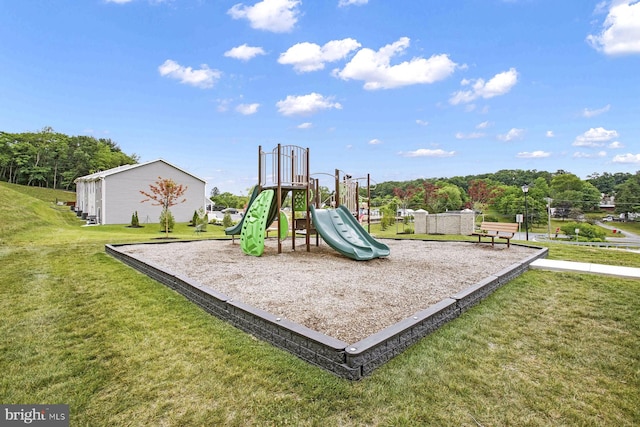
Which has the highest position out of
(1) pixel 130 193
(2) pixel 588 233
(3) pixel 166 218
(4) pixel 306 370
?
(1) pixel 130 193

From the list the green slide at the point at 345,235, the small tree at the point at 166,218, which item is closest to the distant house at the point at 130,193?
the small tree at the point at 166,218

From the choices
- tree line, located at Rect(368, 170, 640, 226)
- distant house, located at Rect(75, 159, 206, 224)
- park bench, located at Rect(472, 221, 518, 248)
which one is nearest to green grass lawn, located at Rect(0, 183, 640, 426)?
park bench, located at Rect(472, 221, 518, 248)

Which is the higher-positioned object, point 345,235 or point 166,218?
point 166,218

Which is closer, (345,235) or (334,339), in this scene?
(334,339)

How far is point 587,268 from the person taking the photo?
21.6ft

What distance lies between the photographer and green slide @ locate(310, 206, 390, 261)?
24.2 feet

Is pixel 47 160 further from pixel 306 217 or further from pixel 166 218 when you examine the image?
pixel 306 217

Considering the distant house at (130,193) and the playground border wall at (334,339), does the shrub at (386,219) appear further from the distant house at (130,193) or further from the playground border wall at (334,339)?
the playground border wall at (334,339)

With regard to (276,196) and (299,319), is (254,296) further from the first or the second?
(276,196)

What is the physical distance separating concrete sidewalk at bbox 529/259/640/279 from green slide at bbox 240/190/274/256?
20.4ft

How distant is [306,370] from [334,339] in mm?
366

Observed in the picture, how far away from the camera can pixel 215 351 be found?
318 centimetres

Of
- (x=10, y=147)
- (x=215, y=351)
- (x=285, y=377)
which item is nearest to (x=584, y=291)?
(x=285, y=377)

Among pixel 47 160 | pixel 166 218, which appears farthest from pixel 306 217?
pixel 47 160
